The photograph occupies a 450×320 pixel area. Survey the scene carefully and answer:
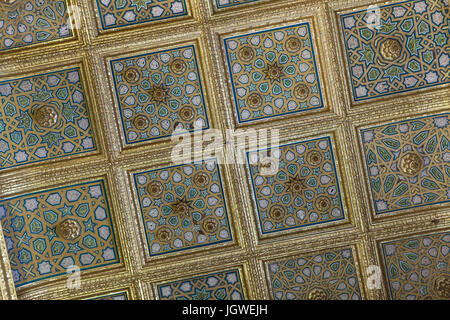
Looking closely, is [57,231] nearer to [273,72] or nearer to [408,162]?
[273,72]

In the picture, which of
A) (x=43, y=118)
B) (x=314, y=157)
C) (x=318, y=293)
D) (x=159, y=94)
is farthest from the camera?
(x=318, y=293)

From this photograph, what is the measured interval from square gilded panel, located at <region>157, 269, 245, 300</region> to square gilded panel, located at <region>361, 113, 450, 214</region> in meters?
2.12

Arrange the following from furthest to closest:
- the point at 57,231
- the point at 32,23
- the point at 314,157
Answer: the point at 314,157, the point at 57,231, the point at 32,23

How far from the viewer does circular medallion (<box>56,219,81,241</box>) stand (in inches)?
250

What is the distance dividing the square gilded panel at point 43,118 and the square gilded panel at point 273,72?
1.97m

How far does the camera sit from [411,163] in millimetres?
6426

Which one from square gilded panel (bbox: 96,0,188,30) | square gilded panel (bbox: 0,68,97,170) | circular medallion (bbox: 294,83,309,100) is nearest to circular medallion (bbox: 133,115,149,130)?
square gilded panel (bbox: 0,68,97,170)

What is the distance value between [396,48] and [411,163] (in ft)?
4.86

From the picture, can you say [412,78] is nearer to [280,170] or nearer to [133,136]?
[280,170]

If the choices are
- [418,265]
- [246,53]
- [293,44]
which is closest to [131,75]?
[246,53]

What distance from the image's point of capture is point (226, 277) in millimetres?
6598
